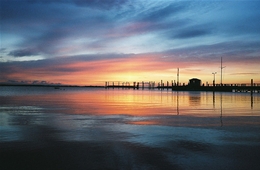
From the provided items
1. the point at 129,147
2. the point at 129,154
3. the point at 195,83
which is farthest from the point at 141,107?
the point at 195,83

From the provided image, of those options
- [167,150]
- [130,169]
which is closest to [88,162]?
[130,169]

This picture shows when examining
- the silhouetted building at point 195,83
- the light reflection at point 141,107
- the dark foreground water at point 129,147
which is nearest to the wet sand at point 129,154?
the dark foreground water at point 129,147

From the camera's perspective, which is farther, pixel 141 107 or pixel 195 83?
pixel 195 83

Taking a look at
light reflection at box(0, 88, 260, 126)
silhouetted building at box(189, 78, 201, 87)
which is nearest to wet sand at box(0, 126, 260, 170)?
light reflection at box(0, 88, 260, 126)

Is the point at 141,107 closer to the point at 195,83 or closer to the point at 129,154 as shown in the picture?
the point at 129,154

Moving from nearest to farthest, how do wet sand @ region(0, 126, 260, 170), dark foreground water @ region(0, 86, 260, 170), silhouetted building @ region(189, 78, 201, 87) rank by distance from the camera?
wet sand @ region(0, 126, 260, 170) → dark foreground water @ region(0, 86, 260, 170) → silhouetted building @ region(189, 78, 201, 87)

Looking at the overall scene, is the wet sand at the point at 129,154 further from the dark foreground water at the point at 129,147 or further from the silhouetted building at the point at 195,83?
the silhouetted building at the point at 195,83

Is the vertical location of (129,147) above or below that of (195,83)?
below

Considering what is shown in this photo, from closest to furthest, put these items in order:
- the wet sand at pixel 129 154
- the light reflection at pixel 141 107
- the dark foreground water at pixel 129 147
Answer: the wet sand at pixel 129 154 < the dark foreground water at pixel 129 147 < the light reflection at pixel 141 107

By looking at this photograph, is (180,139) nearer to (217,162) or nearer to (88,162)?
(217,162)

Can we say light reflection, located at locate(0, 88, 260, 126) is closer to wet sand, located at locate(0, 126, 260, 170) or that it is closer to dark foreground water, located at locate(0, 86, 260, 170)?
dark foreground water, located at locate(0, 86, 260, 170)

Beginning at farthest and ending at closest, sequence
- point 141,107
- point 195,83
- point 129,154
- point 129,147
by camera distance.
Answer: point 195,83, point 141,107, point 129,147, point 129,154

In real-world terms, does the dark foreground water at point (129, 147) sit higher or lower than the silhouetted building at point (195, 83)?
lower

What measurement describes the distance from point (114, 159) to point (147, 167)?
1.21 metres
